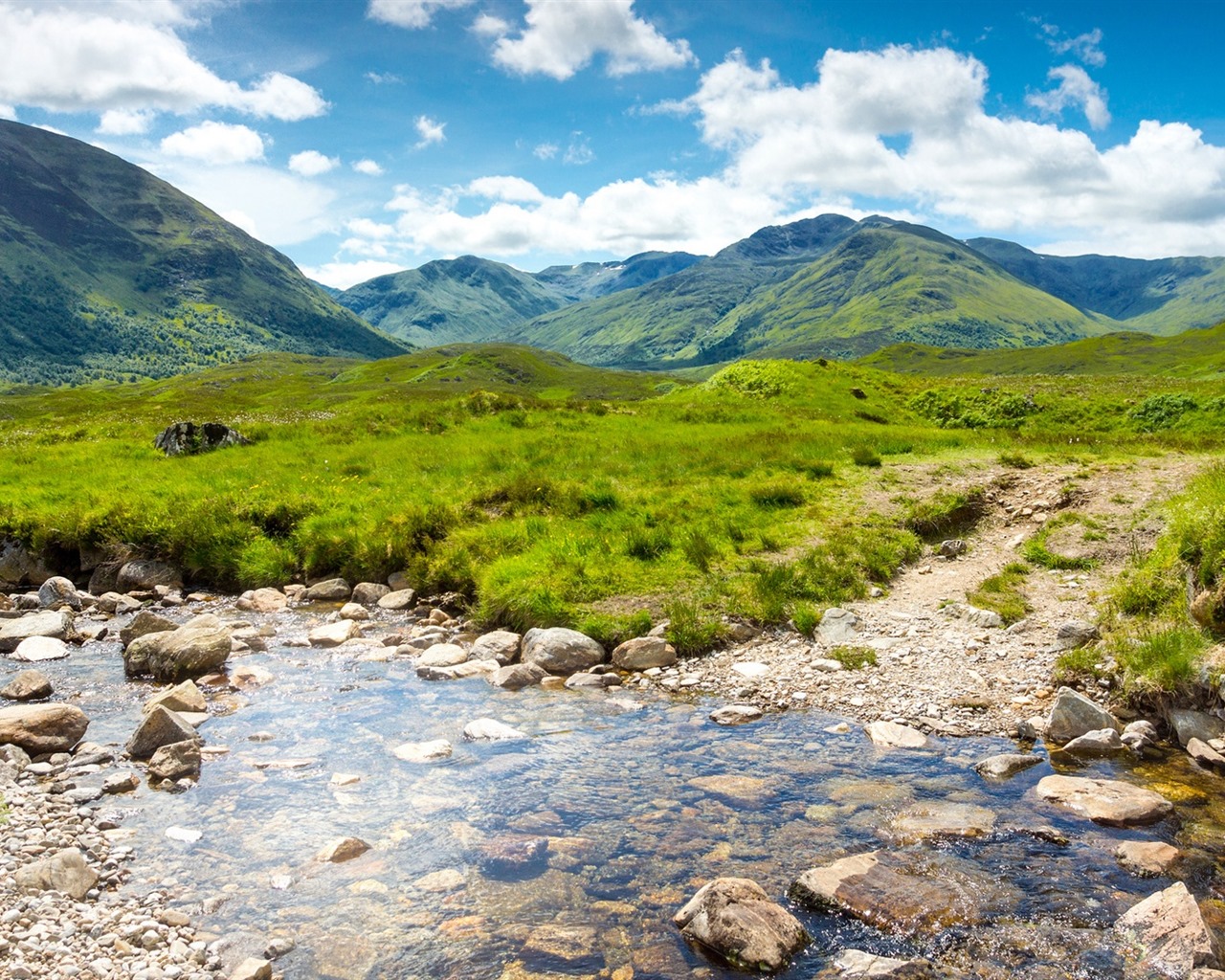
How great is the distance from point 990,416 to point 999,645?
127 feet

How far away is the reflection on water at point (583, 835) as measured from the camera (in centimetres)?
699

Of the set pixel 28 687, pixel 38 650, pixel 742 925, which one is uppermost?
pixel 742 925

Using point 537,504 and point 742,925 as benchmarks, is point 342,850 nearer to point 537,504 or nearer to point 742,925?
point 742,925

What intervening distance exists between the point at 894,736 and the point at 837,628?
4110 millimetres

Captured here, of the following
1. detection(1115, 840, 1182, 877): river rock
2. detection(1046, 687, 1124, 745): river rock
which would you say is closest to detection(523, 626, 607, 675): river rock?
detection(1046, 687, 1124, 745): river rock

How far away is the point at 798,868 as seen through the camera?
8047mm

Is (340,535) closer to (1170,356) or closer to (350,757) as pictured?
(350,757)

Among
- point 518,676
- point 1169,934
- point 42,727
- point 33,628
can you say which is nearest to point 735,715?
point 518,676

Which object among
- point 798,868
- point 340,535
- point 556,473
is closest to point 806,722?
point 798,868

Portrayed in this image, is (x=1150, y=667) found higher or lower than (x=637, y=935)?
higher

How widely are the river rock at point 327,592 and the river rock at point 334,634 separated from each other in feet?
8.14

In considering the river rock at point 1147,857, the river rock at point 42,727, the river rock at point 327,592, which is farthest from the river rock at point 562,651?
the river rock at point 1147,857

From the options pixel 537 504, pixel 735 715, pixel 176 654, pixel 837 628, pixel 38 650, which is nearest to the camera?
pixel 735 715

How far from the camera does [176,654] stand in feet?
45.7
